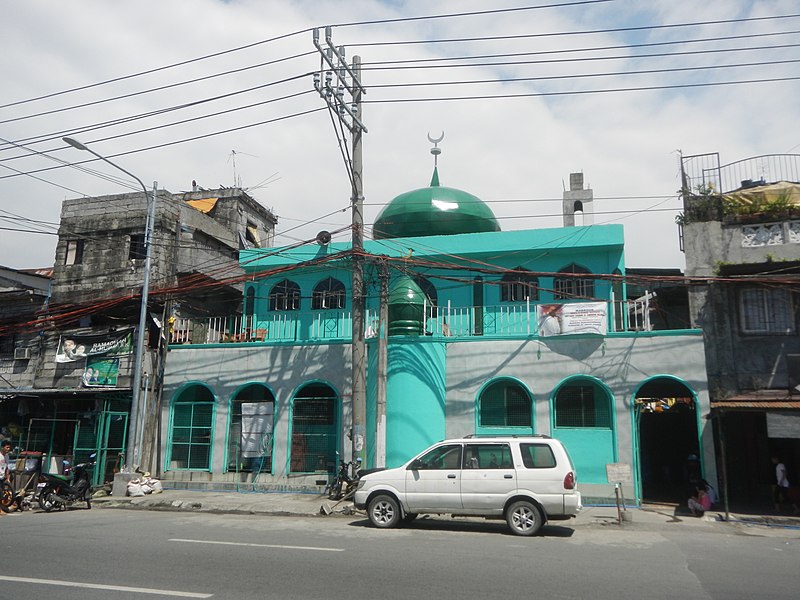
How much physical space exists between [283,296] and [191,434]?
5600mm

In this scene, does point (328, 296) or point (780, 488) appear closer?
point (780, 488)

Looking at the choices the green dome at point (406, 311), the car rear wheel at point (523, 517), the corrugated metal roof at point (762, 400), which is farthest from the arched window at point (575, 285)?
the car rear wheel at point (523, 517)

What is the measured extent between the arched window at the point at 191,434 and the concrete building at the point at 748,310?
1430 cm

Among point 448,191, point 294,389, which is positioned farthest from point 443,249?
point 294,389

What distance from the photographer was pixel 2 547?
9703 mm

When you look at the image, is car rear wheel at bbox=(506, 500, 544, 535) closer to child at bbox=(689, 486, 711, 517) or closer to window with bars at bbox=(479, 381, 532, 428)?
child at bbox=(689, 486, 711, 517)

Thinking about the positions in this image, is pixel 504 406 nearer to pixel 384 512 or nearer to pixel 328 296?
pixel 384 512

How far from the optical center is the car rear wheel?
11.1 metres

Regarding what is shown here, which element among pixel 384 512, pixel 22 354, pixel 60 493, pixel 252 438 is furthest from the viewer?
pixel 22 354

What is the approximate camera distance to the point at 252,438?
61.8 feet

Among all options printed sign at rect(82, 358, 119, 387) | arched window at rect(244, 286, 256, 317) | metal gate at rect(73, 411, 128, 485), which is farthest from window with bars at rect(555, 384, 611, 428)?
printed sign at rect(82, 358, 119, 387)

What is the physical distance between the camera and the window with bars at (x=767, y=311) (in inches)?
632

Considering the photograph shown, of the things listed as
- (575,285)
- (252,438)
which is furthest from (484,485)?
(575,285)

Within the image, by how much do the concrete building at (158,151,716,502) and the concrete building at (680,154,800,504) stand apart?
1106 mm
